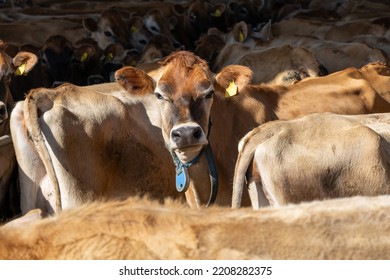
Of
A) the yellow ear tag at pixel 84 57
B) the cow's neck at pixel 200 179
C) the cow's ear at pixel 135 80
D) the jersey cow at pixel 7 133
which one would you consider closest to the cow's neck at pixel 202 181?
the cow's neck at pixel 200 179

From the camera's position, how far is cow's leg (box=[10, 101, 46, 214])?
6.46 m

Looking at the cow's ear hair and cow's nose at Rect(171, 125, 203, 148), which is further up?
cow's nose at Rect(171, 125, 203, 148)

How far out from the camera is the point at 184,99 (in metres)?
6.25

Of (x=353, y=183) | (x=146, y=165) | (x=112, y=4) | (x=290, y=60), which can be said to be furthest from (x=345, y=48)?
(x=112, y=4)

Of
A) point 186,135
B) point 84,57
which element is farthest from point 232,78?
point 84,57

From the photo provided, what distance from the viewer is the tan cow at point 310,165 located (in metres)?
5.60

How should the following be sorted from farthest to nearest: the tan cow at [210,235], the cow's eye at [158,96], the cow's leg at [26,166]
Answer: the cow's leg at [26,166]
the cow's eye at [158,96]
the tan cow at [210,235]

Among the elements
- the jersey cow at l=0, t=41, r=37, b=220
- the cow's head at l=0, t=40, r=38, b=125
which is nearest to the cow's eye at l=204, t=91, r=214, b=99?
the jersey cow at l=0, t=41, r=37, b=220

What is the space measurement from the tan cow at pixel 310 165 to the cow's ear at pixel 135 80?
118 cm

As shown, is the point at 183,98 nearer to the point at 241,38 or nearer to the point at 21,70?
the point at 21,70

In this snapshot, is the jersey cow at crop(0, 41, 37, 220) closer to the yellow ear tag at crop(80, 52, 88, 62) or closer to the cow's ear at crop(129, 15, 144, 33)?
the yellow ear tag at crop(80, 52, 88, 62)

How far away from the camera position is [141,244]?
332 cm

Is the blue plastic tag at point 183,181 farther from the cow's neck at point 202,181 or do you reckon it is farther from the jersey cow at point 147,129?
the cow's neck at point 202,181
